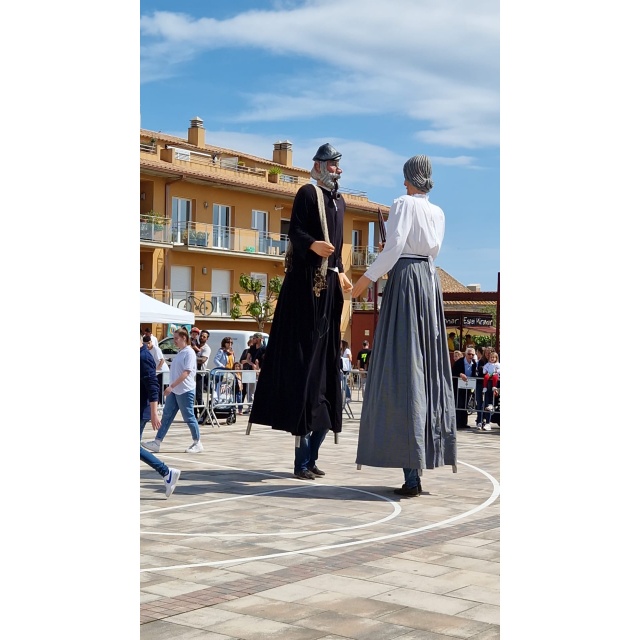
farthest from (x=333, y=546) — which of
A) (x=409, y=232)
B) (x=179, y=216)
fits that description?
(x=179, y=216)

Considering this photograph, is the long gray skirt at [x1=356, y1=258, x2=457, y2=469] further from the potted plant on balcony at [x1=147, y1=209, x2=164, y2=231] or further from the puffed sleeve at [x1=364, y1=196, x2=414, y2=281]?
the potted plant on balcony at [x1=147, y1=209, x2=164, y2=231]

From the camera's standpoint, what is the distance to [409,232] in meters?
8.52

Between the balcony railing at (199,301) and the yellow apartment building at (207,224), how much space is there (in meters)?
0.05

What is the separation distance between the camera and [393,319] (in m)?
8.41

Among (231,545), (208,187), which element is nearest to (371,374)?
(231,545)

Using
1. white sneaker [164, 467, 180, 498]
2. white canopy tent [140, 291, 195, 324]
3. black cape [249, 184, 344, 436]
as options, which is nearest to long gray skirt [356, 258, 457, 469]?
black cape [249, 184, 344, 436]

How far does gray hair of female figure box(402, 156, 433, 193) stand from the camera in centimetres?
868

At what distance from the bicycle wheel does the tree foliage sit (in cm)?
109

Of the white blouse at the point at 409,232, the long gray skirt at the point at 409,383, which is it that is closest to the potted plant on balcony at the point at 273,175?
the white blouse at the point at 409,232

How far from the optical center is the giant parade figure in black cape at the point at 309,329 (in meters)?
9.31

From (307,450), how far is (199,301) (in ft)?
124

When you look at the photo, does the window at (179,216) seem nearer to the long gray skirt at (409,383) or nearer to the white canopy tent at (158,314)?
the white canopy tent at (158,314)

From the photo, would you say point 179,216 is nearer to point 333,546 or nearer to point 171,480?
point 171,480
